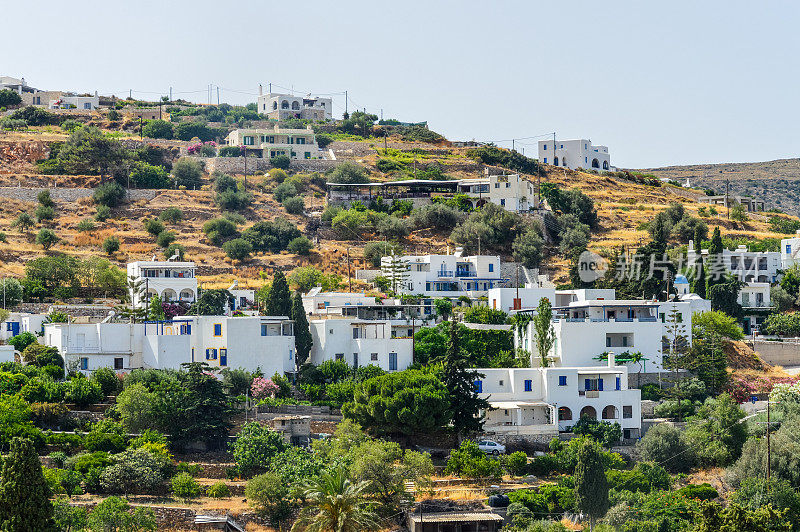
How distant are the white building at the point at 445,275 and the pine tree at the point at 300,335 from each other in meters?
12.8

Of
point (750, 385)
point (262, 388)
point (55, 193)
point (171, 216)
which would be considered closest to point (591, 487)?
point (262, 388)

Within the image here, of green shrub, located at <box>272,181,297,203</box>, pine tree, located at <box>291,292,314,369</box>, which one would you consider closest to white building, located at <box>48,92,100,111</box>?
green shrub, located at <box>272,181,297,203</box>

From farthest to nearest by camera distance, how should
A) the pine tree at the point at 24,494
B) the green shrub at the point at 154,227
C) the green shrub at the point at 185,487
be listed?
1. the green shrub at the point at 154,227
2. the green shrub at the point at 185,487
3. the pine tree at the point at 24,494

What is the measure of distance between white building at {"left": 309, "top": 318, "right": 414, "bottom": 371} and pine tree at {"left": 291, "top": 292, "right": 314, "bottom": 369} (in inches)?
29.0

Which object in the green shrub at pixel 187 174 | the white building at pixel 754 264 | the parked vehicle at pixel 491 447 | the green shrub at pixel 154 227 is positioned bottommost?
the parked vehicle at pixel 491 447

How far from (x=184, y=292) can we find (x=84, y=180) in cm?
2794

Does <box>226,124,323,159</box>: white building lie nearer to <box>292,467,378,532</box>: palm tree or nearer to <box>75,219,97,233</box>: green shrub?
<box>75,219,97,233</box>: green shrub

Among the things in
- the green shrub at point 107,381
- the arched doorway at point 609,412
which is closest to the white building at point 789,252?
the arched doorway at point 609,412

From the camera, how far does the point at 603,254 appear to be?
7819cm

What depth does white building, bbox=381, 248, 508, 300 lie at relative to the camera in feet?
228

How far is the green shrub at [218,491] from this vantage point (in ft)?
145

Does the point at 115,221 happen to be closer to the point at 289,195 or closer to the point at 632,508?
the point at 289,195

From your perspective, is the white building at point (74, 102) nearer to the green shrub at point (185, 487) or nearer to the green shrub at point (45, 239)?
the green shrub at point (45, 239)

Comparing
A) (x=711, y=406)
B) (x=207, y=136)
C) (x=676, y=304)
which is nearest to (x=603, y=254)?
(x=676, y=304)
